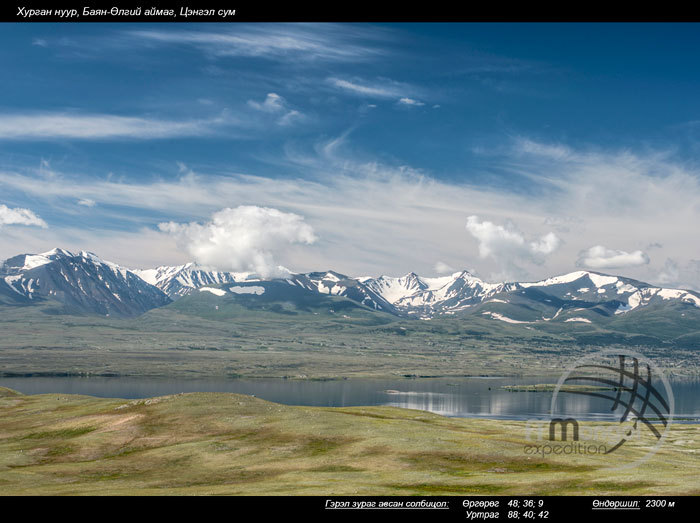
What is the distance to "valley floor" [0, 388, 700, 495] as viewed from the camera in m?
57.3

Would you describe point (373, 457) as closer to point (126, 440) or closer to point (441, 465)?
point (441, 465)

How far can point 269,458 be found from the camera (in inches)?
2995

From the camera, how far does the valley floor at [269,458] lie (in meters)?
57.3
